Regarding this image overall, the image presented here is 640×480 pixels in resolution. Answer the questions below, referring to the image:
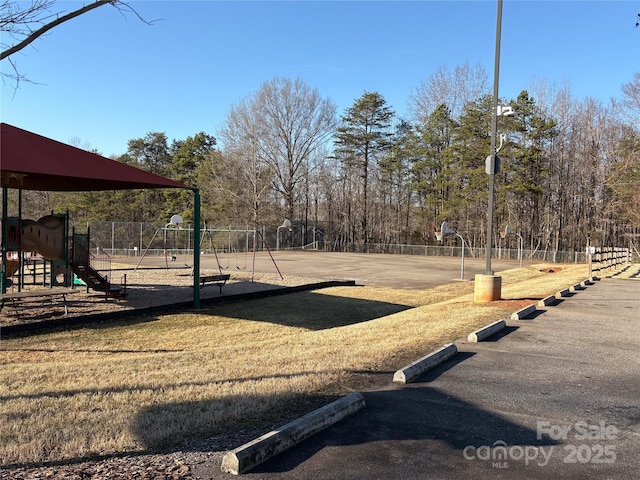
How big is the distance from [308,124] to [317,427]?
57.3 meters

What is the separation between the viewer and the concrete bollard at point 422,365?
540 centimetres

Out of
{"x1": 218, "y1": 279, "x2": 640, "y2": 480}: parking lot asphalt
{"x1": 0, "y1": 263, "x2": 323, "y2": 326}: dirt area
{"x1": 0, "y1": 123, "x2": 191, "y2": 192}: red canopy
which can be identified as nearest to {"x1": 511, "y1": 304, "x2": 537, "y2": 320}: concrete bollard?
{"x1": 218, "y1": 279, "x2": 640, "y2": 480}: parking lot asphalt

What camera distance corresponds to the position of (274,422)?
4090mm

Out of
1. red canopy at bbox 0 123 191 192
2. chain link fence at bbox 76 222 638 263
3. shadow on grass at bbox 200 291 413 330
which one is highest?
red canopy at bbox 0 123 191 192

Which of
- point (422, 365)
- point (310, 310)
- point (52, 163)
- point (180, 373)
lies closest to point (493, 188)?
point (310, 310)

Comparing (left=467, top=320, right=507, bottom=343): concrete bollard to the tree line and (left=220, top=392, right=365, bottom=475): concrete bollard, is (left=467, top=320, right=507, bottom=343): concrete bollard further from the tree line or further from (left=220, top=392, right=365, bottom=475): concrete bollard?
the tree line

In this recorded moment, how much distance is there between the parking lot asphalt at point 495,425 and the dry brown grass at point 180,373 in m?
0.67

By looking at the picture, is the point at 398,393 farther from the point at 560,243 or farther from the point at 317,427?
the point at 560,243

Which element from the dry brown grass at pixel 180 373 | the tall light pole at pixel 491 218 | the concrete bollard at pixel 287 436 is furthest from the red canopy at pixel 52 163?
the tall light pole at pixel 491 218

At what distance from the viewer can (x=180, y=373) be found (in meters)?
5.89

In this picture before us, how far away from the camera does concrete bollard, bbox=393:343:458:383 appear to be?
213 inches

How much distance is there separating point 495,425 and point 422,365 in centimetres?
165

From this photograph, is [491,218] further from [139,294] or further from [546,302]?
[139,294]

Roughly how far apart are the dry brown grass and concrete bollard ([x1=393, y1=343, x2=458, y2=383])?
365 mm
